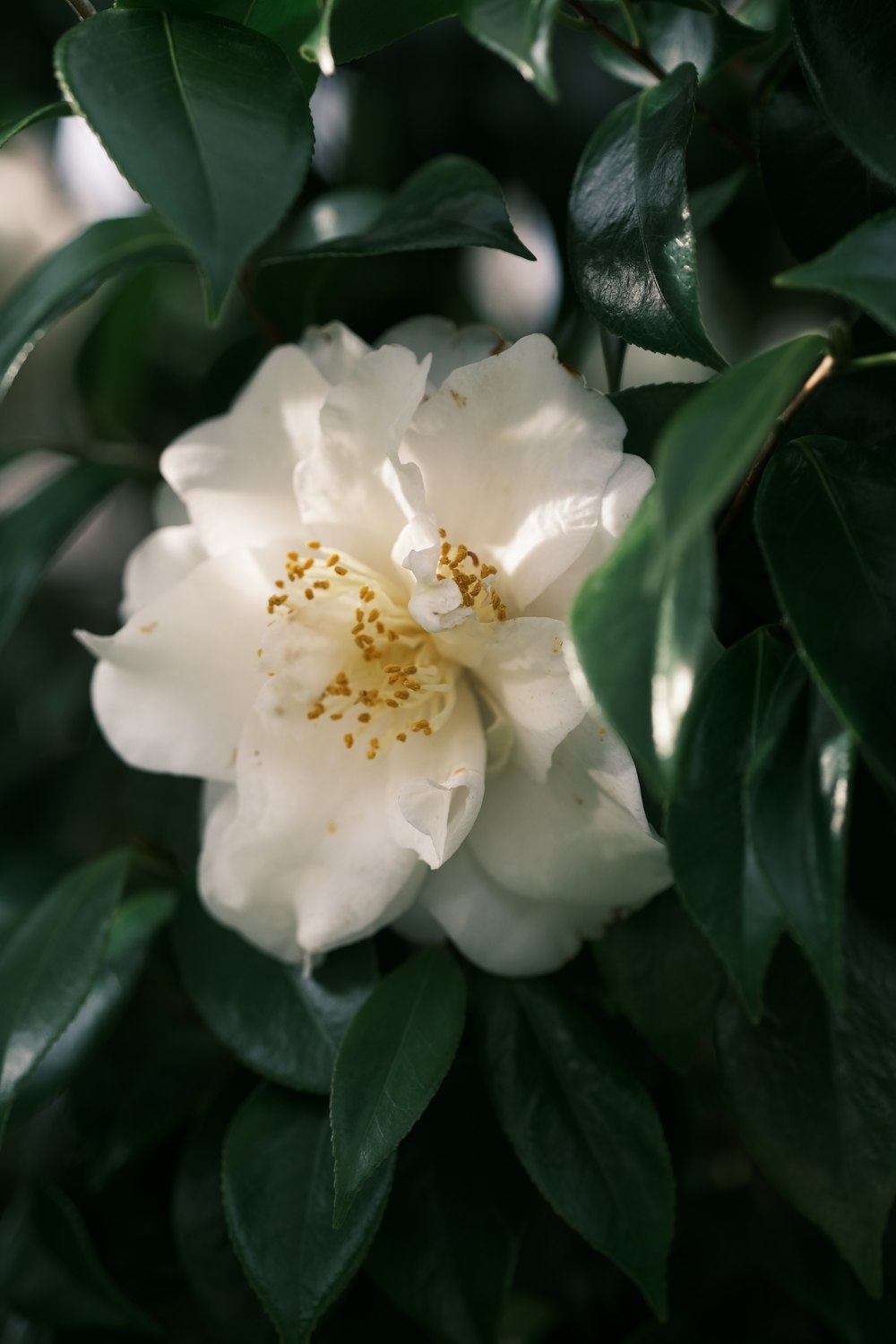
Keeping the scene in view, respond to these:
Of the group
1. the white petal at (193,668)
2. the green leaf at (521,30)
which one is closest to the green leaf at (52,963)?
the white petal at (193,668)

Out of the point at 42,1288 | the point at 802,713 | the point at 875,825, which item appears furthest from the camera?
the point at 42,1288

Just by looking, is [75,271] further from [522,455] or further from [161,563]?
[522,455]

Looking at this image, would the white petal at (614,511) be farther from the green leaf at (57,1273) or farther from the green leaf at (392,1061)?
the green leaf at (57,1273)

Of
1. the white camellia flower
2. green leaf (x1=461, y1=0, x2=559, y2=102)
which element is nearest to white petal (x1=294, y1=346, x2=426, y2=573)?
the white camellia flower

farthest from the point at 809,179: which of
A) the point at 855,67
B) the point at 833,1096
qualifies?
the point at 833,1096

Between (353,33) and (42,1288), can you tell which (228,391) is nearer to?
(353,33)

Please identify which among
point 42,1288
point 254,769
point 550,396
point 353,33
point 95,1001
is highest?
point 353,33

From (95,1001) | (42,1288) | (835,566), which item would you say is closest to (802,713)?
(835,566)
